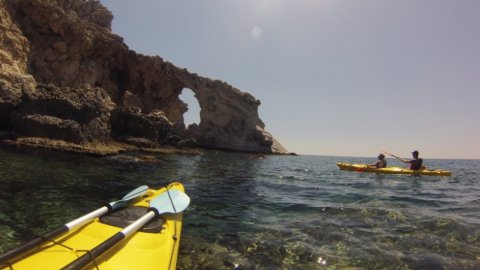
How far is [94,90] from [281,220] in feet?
74.3

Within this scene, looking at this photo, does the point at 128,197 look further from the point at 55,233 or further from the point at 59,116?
the point at 59,116

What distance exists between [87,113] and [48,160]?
7.68m

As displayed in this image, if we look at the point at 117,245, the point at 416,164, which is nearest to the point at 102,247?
the point at 117,245

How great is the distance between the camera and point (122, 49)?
50469 millimetres

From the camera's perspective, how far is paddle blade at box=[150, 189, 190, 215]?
6602 millimetres

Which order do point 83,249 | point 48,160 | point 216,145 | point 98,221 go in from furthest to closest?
point 216,145 < point 48,160 < point 98,221 < point 83,249

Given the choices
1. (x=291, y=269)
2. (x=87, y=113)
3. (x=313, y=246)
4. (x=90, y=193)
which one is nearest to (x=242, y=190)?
(x=90, y=193)

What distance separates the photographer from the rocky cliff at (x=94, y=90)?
21312 millimetres

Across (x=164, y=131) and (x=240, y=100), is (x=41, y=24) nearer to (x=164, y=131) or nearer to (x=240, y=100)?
(x=164, y=131)

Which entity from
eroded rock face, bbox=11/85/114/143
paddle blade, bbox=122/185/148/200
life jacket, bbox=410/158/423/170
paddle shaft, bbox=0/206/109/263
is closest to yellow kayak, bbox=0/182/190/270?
paddle shaft, bbox=0/206/109/263

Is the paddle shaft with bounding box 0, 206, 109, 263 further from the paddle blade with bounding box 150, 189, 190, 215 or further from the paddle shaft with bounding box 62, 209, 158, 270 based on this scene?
the paddle blade with bounding box 150, 189, 190, 215

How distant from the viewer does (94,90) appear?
26.3 meters

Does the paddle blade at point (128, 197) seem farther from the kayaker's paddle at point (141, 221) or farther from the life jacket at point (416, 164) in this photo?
the life jacket at point (416, 164)

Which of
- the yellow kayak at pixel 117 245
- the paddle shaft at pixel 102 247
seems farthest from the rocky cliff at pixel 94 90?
the paddle shaft at pixel 102 247
